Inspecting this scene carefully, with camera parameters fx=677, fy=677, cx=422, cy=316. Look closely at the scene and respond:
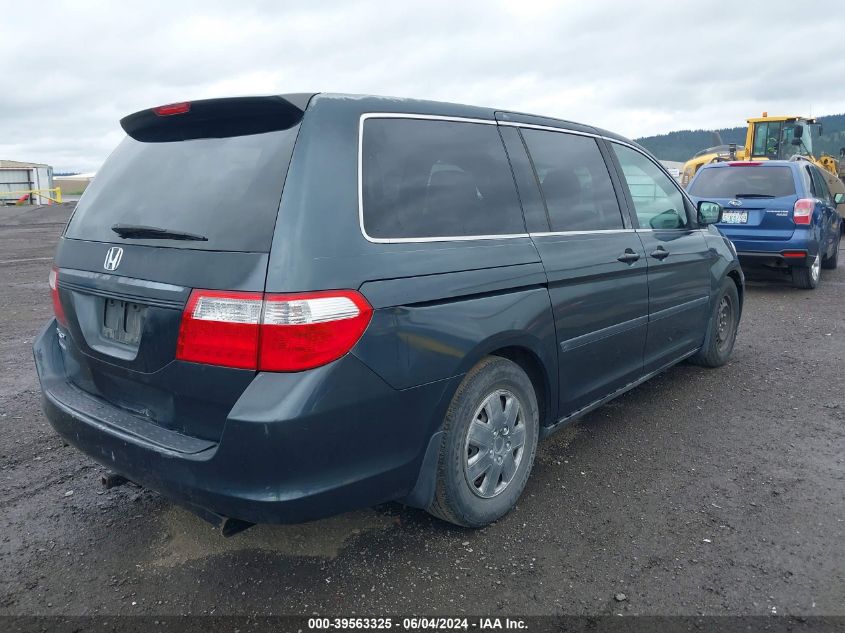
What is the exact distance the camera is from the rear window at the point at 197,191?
2.31 meters

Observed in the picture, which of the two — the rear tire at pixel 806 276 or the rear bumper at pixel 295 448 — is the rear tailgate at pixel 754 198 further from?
the rear bumper at pixel 295 448

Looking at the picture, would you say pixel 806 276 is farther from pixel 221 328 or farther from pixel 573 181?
pixel 221 328

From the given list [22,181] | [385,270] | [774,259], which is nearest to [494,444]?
[385,270]

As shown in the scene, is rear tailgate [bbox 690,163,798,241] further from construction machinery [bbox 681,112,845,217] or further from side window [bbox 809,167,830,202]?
construction machinery [bbox 681,112,845,217]

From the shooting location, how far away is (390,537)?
2.93 meters

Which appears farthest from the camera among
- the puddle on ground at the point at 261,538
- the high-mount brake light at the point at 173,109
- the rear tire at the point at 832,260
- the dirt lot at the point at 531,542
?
the rear tire at the point at 832,260

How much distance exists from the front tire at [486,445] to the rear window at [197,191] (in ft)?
3.41

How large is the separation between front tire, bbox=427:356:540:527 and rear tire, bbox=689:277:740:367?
2.50 meters

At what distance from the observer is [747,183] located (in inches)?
351

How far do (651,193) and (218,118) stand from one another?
112 inches

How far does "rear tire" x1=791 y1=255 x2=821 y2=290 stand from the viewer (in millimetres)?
8992

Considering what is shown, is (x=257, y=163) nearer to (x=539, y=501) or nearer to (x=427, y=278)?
(x=427, y=278)

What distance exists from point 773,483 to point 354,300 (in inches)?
96.9

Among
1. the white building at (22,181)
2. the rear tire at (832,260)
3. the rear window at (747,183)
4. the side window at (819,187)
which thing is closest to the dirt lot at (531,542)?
the rear window at (747,183)
